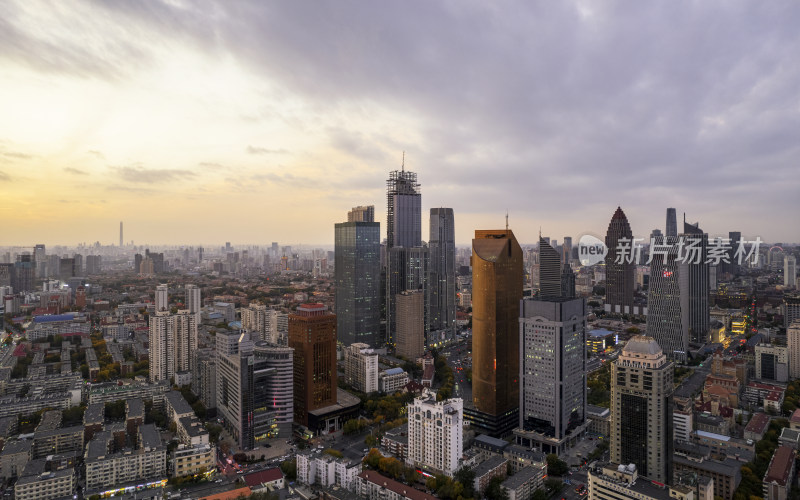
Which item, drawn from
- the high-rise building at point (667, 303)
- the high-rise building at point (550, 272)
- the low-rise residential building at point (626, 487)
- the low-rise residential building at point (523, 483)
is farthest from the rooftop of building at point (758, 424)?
the high-rise building at point (550, 272)

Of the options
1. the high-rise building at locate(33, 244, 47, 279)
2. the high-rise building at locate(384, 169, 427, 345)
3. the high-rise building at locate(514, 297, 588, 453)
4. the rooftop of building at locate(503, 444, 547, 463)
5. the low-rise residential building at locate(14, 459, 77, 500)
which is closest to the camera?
the low-rise residential building at locate(14, 459, 77, 500)

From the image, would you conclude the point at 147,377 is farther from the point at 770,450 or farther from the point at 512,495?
the point at 770,450

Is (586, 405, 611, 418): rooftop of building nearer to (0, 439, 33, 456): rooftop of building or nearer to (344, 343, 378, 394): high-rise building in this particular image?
(344, 343, 378, 394): high-rise building

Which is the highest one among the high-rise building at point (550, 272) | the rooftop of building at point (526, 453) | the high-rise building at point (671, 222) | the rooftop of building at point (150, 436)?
the high-rise building at point (671, 222)

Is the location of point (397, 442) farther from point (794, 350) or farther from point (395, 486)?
point (794, 350)

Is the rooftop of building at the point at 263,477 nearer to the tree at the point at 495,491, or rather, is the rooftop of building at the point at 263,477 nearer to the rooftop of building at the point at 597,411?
the tree at the point at 495,491

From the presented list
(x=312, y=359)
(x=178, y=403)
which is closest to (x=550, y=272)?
(x=312, y=359)

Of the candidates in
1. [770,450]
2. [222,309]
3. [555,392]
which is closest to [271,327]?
[222,309]

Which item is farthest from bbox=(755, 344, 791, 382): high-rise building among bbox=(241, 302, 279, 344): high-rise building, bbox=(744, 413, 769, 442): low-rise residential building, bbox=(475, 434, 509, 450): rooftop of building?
bbox=(241, 302, 279, 344): high-rise building

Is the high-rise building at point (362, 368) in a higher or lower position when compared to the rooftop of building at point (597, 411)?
higher
